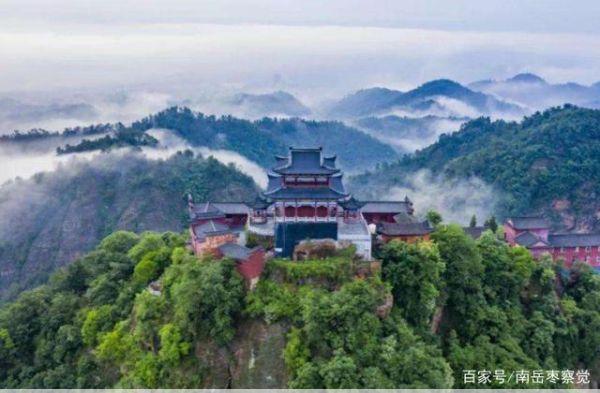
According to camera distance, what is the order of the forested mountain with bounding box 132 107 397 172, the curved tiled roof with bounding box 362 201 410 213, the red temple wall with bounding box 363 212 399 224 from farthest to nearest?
the forested mountain with bounding box 132 107 397 172 → the curved tiled roof with bounding box 362 201 410 213 → the red temple wall with bounding box 363 212 399 224

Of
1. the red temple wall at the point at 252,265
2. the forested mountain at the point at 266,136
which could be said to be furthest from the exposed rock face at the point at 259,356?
the forested mountain at the point at 266,136

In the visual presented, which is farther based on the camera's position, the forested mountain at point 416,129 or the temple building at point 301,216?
the forested mountain at point 416,129

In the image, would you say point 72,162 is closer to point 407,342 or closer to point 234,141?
point 234,141

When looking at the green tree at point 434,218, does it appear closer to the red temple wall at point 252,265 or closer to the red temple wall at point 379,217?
the red temple wall at point 379,217

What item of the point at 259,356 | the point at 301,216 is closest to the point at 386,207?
the point at 301,216

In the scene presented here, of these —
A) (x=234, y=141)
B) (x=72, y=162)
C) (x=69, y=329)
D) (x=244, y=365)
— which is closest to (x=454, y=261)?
(x=244, y=365)

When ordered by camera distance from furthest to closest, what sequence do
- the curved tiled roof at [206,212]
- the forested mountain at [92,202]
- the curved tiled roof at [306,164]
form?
the forested mountain at [92,202] → the curved tiled roof at [206,212] → the curved tiled roof at [306,164]

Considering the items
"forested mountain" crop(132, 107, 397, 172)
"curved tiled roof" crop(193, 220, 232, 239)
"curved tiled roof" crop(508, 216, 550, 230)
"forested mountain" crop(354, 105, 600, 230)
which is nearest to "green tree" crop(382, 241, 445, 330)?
"curved tiled roof" crop(193, 220, 232, 239)

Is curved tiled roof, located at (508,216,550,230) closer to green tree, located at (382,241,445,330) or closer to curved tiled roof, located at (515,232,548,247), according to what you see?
curved tiled roof, located at (515,232,548,247)
